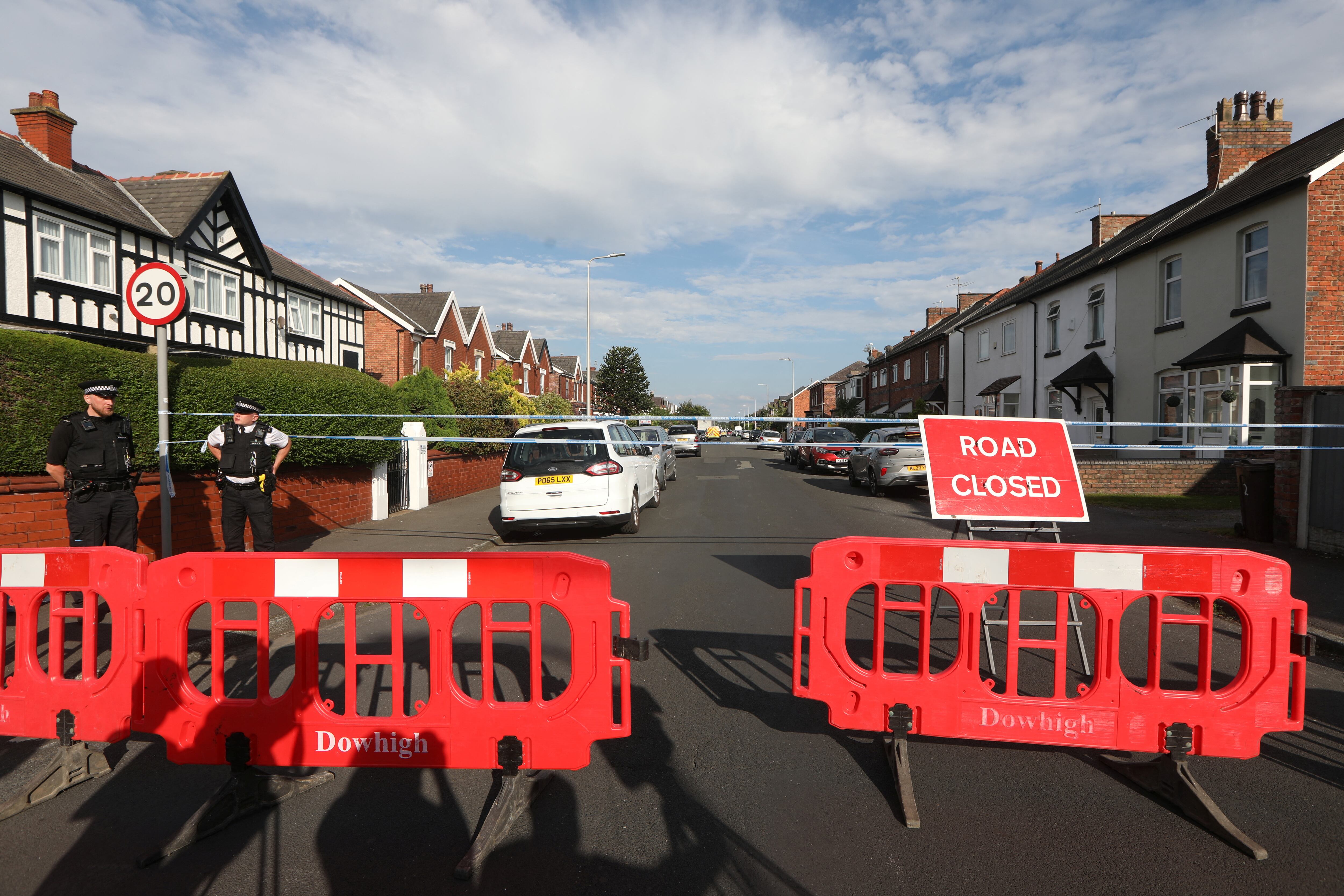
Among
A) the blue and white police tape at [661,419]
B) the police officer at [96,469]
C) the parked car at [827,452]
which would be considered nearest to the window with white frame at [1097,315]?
the parked car at [827,452]

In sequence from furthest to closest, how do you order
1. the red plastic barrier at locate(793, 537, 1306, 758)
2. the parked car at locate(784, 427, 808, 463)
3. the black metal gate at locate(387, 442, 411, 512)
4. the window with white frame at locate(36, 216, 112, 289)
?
the parked car at locate(784, 427, 808, 463) → the window with white frame at locate(36, 216, 112, 289) → the black metal gate at locate(387, 442, 411, 512) → the red plastic barrier at locate(793, 537, 1306, 758)

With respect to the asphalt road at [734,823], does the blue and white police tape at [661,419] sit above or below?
above

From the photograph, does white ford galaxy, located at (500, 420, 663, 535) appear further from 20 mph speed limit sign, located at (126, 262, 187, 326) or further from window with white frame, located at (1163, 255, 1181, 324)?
window with white frame, located at (1163, 255, 1181, 324)

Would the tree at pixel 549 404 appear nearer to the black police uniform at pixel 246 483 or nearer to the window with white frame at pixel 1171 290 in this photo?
the window with white frame at pixel 1171 290

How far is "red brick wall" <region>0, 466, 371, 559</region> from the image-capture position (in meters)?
6.88

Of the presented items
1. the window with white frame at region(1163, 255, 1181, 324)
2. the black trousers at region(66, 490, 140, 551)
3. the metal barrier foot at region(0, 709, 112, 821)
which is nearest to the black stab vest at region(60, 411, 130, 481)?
the black trousers at region(66, 490, 140, 551)

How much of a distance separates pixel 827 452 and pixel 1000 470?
61.3ft

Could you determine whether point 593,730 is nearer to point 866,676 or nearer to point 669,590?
point 866,676

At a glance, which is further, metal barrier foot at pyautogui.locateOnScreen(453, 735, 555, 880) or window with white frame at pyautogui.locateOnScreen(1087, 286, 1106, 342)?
window with white frame at pyautogui.locateOnScreen(1087, 286, 1106, 342)

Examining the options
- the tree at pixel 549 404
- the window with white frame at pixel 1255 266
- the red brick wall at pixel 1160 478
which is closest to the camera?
the window with white frame at pixel 1255 266

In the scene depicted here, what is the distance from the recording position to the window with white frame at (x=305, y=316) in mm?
24812

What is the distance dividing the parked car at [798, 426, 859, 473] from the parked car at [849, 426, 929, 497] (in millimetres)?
1930

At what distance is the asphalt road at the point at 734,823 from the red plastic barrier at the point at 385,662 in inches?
10.7

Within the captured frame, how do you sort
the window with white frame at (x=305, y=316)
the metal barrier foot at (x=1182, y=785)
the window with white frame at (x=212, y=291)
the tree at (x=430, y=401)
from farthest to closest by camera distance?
the window with white frame at (x=305, y=316)
the window with white frame at (x=212, y=291)
the tree at (x=430, y=401)
the metal barrier foot at (x=1182, y=785)
